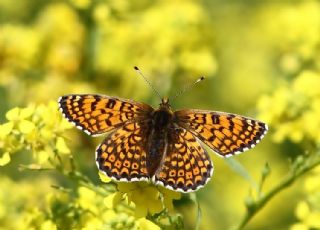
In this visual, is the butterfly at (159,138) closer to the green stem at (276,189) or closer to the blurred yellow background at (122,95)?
the blurred yellow background at (122,95)

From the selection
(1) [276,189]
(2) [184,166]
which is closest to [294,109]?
(1) [276,189]

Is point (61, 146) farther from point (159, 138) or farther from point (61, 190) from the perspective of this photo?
point (159, 138)

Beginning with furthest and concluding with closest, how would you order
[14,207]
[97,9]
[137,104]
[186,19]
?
[186,19] < [97,9] < [14,207] < [137,104]

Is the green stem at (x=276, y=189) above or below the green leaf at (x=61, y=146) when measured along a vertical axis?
above

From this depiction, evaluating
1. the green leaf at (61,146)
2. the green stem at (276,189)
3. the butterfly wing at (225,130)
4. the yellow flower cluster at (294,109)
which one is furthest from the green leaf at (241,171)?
the green leaf at (61,146)

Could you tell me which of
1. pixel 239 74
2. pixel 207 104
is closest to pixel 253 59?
pixel 239 74

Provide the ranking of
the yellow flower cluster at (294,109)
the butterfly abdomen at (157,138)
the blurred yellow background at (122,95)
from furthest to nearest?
the yellow flower cluster at (294,109) → the blurred yellow background at (122,95) → the butterfly abdomen at (157,138)

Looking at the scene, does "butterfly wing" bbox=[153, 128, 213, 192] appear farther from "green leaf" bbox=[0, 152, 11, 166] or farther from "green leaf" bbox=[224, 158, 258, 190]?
"green leaf" bbox=[0, 152, 11, 166]

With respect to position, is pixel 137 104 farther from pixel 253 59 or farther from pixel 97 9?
pixel 253 59
